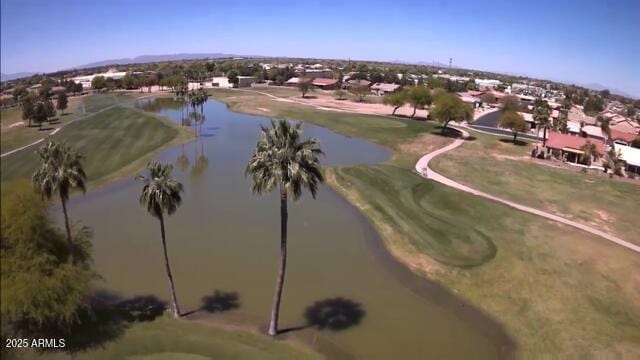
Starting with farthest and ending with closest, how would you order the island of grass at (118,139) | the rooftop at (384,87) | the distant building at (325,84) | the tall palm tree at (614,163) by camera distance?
the distant building at (325,84) < the rooftop at (384,87) < the tall palm tree at (614,163) < the island of grass at (118,139)

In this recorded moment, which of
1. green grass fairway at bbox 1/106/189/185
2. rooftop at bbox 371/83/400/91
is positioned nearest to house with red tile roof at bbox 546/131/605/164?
green grass fairway at bbox 1/106/189/185

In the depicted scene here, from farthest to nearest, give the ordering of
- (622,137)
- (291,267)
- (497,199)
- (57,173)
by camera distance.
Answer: (622,137) → (497,199) → (291,267) → (57,173)

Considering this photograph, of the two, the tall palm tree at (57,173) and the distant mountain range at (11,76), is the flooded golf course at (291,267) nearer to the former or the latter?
the tall palm tree at (57,173)

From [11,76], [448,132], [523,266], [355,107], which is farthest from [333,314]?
[355,107]

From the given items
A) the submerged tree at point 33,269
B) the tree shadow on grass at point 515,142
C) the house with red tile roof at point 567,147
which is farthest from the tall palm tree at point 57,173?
the tree shadow on grass at point 515,142

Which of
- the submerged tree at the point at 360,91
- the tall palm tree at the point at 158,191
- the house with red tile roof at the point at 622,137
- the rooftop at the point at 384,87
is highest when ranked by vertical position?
the rooftop at the point at 384,87

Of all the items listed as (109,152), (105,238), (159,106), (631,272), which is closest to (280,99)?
(159,106)

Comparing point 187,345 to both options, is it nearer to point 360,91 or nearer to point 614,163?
Answer: point 614,163
